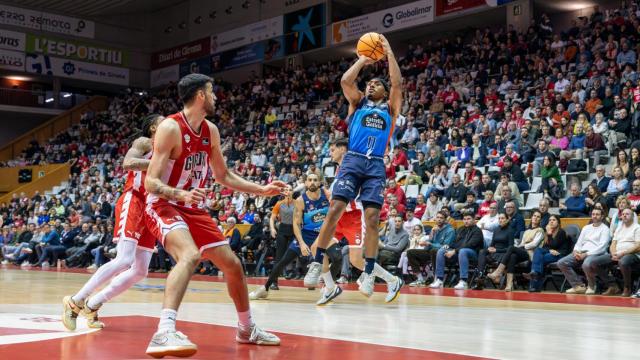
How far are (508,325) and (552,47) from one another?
13.9 meters

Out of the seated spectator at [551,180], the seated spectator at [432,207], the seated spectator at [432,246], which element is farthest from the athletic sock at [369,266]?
the seated spectator at [432,207]

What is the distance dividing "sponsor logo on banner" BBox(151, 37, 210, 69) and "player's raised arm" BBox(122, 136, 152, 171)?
27381 mm

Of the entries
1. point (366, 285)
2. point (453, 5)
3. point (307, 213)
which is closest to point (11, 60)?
point (453, 5)

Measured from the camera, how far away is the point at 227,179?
168 inches

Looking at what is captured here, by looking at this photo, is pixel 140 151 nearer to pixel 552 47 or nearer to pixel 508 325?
pixel 508 325

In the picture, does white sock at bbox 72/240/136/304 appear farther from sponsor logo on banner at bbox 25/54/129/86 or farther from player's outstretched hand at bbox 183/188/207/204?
sponsor logo on banner at bbox 25/54/129/86

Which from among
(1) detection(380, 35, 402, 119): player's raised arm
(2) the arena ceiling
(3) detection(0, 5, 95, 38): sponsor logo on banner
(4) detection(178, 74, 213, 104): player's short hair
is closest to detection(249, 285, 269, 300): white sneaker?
(1) detection(380, 35, 402, 119): player's raised arm

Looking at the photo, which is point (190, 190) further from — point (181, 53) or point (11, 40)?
point (11, 40)

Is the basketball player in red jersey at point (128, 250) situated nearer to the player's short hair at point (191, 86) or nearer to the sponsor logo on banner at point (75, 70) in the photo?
the player's short hair at point (191, 86)

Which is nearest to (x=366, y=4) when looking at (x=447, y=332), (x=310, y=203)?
(x=310, y=203)

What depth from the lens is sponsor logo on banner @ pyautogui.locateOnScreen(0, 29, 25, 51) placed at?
31172 mm

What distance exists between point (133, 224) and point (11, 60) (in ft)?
98.0

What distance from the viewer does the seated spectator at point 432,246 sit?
11.6 m

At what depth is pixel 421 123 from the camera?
1756 centimetres
